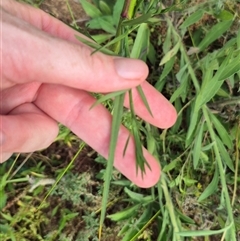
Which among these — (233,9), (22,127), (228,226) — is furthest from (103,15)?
(228,226)

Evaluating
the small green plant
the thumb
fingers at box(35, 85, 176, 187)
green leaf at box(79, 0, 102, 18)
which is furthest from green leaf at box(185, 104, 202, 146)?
green leaf at box(79, 0, 102, 18)

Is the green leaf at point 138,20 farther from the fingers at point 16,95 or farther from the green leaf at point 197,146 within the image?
the green leaf at point 197,146

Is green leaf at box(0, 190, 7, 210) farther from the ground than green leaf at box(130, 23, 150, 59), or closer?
closer

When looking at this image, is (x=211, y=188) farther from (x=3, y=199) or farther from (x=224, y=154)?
(x=3, y=199)

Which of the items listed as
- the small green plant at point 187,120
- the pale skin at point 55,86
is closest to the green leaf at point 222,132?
the small green plant at point 187,120

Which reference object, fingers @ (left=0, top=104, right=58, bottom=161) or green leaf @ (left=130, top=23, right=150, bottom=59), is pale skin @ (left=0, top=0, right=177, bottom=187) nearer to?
fingers @ (left=0, top=104, right=58, bottom=161)

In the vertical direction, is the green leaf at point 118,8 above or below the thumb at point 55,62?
below

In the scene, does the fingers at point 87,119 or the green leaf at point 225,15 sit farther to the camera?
the green leaf at point 225,15

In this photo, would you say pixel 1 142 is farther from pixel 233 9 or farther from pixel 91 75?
pixel 233 9
